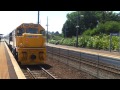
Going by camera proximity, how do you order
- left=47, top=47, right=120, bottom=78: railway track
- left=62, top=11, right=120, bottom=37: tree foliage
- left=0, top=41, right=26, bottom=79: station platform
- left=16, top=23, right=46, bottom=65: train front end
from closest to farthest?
Result: left=0, top=41, right=26, bottom=79: station platform
left=47, top=47, right=120, bottom=78: railway track
left=16, top=23, right=46, bottom=65: train front end
left=62, top=11, right=120, bottom=37: tree foliage

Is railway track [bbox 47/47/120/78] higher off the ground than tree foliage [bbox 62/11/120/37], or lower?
lower

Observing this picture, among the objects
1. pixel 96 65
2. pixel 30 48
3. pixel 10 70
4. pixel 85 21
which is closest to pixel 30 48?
pixel 30 48

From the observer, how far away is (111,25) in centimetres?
8288

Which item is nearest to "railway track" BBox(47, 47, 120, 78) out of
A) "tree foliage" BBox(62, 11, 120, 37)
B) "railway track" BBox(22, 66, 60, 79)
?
"railway track" BBox(22, 66, 60, 79)

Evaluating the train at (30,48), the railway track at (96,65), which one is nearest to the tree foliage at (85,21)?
the railway track at (96,65)

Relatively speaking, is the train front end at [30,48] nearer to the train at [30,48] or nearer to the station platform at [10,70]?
the train at [30,48]

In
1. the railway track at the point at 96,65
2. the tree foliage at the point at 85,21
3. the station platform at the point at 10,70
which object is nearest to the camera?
the station platform at the point at 10,70

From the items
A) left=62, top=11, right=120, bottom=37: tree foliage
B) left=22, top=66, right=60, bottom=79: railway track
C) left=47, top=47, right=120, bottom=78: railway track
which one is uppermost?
left=62, top=11, right=120, bottom=37: tree foliage

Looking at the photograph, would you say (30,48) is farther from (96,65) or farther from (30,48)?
(96,65)

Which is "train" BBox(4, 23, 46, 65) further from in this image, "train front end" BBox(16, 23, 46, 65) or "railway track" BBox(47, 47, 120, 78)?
"railway track" BBox(47, 47, 120, 78)
